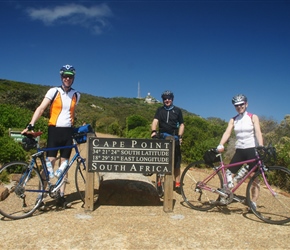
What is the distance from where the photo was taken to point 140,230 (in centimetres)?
389

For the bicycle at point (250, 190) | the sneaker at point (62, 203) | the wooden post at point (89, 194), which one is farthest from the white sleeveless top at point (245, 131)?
the sneaker at point (62, 203)

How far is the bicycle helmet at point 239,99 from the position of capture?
4668 mm

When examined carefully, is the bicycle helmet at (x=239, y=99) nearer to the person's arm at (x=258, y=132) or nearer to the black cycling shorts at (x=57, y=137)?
the person's arm at (x=258, y=132)

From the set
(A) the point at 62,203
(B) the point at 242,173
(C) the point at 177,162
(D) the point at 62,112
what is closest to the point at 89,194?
(A) the point at 62,203

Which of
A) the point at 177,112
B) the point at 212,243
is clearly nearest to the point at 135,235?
the point at 212,243

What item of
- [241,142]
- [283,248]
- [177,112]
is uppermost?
[177,112]

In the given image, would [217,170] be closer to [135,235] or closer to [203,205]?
[203,205]

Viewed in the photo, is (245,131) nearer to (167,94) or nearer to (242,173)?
(242,173)

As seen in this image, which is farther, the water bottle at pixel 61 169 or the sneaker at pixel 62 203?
the sneaker at pixel 62 203

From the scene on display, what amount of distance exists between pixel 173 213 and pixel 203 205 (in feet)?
2.25

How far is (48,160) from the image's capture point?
461 cm

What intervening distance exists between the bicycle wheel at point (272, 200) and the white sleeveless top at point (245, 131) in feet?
1.47

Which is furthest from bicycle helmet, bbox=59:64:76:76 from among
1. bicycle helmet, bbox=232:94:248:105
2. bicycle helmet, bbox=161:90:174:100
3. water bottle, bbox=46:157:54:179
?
bicycle helmet, bbox=232:94:248:105

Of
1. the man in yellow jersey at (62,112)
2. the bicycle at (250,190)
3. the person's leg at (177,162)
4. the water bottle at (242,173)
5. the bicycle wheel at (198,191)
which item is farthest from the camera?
the person's leg at (177,162)
